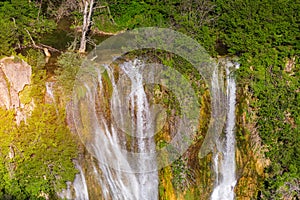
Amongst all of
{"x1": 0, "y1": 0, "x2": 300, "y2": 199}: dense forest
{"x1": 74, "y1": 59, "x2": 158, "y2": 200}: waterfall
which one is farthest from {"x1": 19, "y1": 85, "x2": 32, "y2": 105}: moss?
{"x1": 74, "y1": 59, "x2": 158, "y2": 200}: waterfall

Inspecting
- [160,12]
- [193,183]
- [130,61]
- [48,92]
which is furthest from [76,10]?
[193,183]

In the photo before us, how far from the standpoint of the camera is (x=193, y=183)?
11016 mm

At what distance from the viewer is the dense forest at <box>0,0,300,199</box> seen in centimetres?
933

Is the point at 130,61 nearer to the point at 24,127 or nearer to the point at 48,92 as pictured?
the point at 48,92

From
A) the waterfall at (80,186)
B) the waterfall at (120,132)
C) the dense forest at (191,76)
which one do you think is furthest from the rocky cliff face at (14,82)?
the waterfall at (80,186)

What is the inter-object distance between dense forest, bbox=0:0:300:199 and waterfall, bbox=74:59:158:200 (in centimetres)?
47

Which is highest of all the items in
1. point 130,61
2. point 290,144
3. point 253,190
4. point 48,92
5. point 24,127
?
point 130,61

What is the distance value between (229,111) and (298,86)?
6.12ft

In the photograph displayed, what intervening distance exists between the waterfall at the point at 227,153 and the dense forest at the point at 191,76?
0.71 ft

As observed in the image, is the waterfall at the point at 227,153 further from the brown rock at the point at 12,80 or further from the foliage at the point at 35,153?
the brown rock at the point at 12,80

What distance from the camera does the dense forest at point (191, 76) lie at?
9.33 metres

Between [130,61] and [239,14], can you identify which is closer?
[130,61]

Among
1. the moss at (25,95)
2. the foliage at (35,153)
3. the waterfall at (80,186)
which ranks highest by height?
the moss at (25,95)

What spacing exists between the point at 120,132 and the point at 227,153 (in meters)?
2.96
